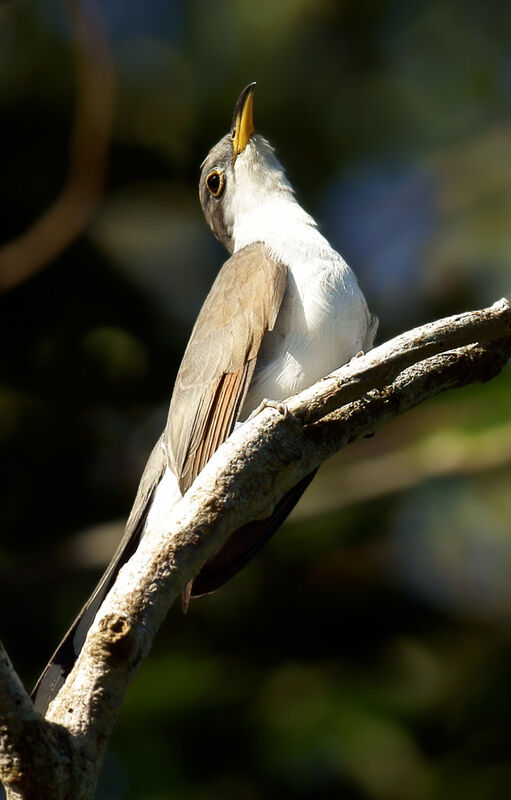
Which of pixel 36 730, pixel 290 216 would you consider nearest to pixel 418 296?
pixel 290 216

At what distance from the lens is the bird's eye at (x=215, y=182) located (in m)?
5.87

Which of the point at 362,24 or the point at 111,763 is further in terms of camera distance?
the point at 362,24

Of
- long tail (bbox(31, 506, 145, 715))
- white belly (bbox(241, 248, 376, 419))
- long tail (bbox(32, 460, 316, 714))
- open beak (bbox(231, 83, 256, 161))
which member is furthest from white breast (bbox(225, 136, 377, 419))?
open beak (bbox(231, 83, 256, 161))

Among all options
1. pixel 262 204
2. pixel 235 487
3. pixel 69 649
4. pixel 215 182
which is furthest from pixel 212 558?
pixel 215 182

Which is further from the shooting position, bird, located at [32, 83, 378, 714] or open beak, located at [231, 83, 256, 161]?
open beak, located at [231, 83, 256, 161]

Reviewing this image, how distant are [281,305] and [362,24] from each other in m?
5.69

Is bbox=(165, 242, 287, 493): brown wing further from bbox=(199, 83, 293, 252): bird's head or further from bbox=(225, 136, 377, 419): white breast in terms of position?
bbox=(199, 83, 293, 252): bird's head

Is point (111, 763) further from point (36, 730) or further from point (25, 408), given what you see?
point (36, 730)

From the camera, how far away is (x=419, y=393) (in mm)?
3551

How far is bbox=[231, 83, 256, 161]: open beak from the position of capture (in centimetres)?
575

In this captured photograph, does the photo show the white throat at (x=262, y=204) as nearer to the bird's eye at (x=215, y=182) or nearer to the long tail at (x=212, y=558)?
the bird's eye at (x=215, y=182)

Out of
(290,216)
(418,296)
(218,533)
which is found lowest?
(218,533)

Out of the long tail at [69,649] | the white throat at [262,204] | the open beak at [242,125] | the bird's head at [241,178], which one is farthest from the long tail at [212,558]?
the open beak at [242,125]

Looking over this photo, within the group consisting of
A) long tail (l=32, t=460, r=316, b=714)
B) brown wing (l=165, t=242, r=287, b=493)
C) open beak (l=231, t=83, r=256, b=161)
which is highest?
open beak (l=231, t=83, r=256, b=161)
